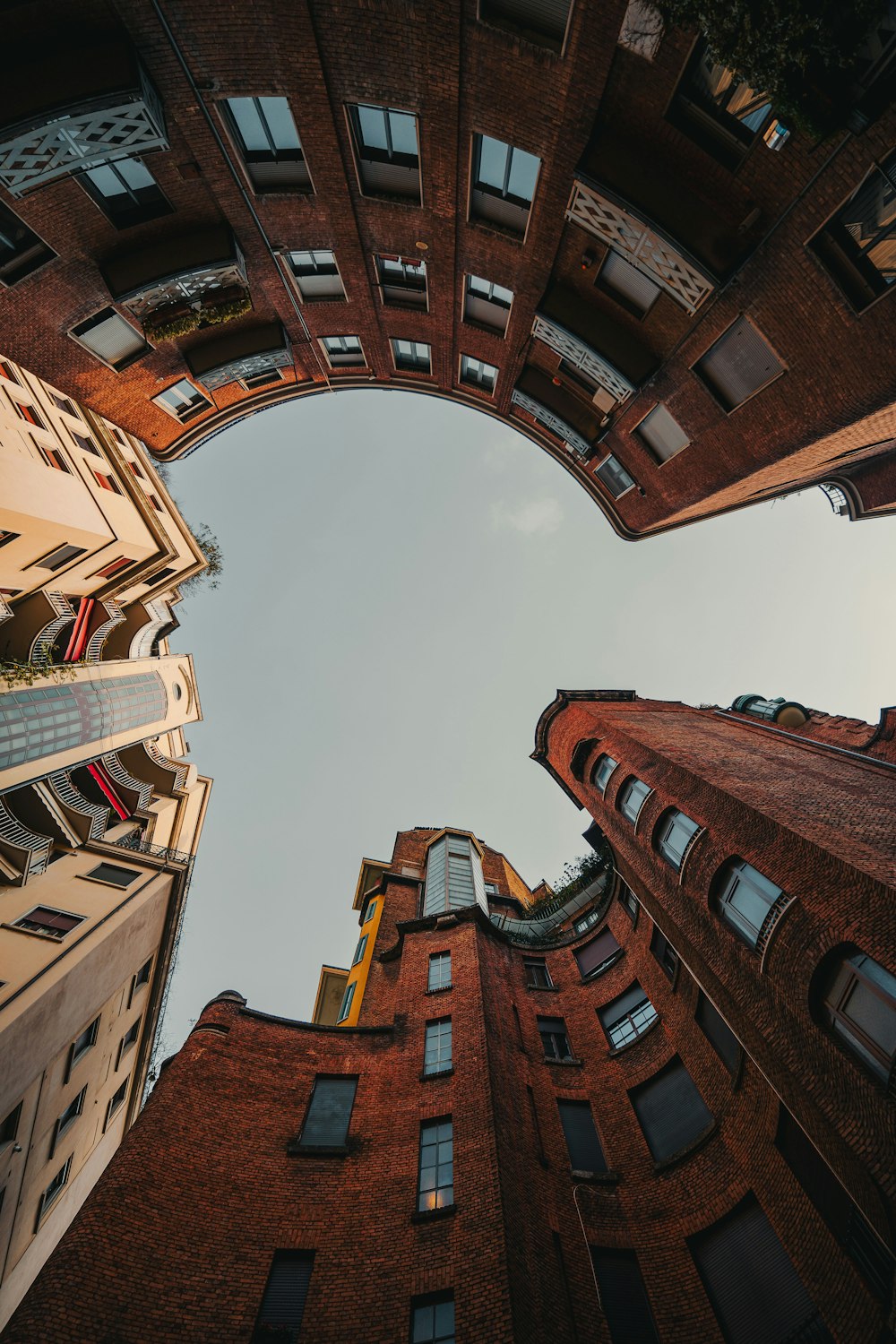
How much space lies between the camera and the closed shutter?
8.57 meters

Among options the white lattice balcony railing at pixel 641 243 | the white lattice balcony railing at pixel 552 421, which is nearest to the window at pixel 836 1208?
the white lattice balcony railing at pixel 641 243

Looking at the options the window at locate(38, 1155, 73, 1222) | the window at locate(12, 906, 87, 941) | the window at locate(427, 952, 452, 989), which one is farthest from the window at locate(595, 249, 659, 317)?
the window at locate(38, 1155, 73, 1222)

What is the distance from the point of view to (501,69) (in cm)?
895

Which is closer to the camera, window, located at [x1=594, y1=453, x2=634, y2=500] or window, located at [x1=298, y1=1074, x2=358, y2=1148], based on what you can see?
window, located at [x1=298, y1=1074, x2=358, y2=1148]

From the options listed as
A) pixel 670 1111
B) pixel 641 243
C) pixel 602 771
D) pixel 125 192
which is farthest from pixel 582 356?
pixel 670 1111

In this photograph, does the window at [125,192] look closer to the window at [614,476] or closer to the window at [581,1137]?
the window at [614,476]

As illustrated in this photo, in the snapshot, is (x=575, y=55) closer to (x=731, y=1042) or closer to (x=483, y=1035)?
(x=731, y=1042)

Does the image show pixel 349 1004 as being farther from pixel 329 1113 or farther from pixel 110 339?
pixel 110 339

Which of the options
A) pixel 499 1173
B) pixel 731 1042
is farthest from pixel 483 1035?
pixel 731 1042

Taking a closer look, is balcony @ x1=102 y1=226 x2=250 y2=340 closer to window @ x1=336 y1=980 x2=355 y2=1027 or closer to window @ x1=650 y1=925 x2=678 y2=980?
window @ x1=650 y1=925 x2=678 y2=980

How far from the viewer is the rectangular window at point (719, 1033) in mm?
12398

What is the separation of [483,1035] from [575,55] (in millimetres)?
21904

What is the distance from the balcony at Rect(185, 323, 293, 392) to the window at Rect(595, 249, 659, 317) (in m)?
9.01

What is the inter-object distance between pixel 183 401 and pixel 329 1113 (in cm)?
2141
